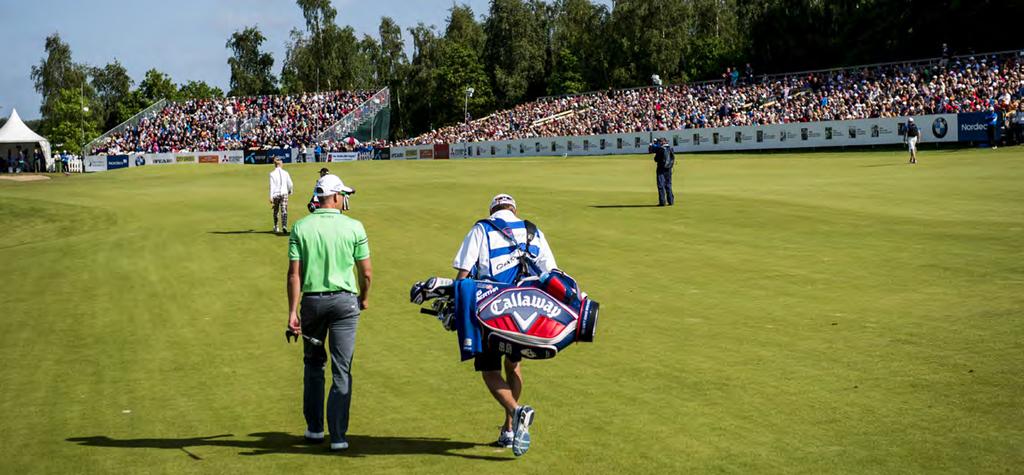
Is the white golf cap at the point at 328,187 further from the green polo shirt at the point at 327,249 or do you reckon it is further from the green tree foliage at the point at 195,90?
the green tree foliage at the point at 195,90

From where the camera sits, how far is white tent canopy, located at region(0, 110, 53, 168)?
80.8m

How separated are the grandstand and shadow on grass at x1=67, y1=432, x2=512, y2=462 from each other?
251 feet

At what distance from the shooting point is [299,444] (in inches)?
362

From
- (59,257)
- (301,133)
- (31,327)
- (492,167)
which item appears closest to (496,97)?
(301,133)

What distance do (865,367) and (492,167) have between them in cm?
4865

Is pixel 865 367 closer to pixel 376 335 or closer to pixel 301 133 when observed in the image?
pixel 376 335

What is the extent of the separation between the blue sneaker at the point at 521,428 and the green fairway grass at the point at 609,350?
146 millimetres

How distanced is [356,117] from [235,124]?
465 inches

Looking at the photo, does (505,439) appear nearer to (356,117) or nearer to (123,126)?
(356,117)

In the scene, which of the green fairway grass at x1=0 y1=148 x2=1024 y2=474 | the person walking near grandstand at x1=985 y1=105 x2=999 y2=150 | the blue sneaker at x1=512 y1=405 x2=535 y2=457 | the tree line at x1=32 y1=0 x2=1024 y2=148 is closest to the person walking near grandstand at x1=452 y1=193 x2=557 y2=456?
the blue sneaker at x1=512 y1=405 x2=535 y2=457

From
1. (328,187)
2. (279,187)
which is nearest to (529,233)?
(328,187)

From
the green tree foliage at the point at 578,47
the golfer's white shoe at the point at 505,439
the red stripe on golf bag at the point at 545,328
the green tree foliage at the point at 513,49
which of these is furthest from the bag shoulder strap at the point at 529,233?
the green tree foliage at the point at 513,49

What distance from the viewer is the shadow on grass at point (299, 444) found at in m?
8.78

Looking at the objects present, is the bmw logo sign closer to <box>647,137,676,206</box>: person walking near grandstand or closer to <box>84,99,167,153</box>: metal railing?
<box>647,137,676,206</box>: person walking near grandstand
